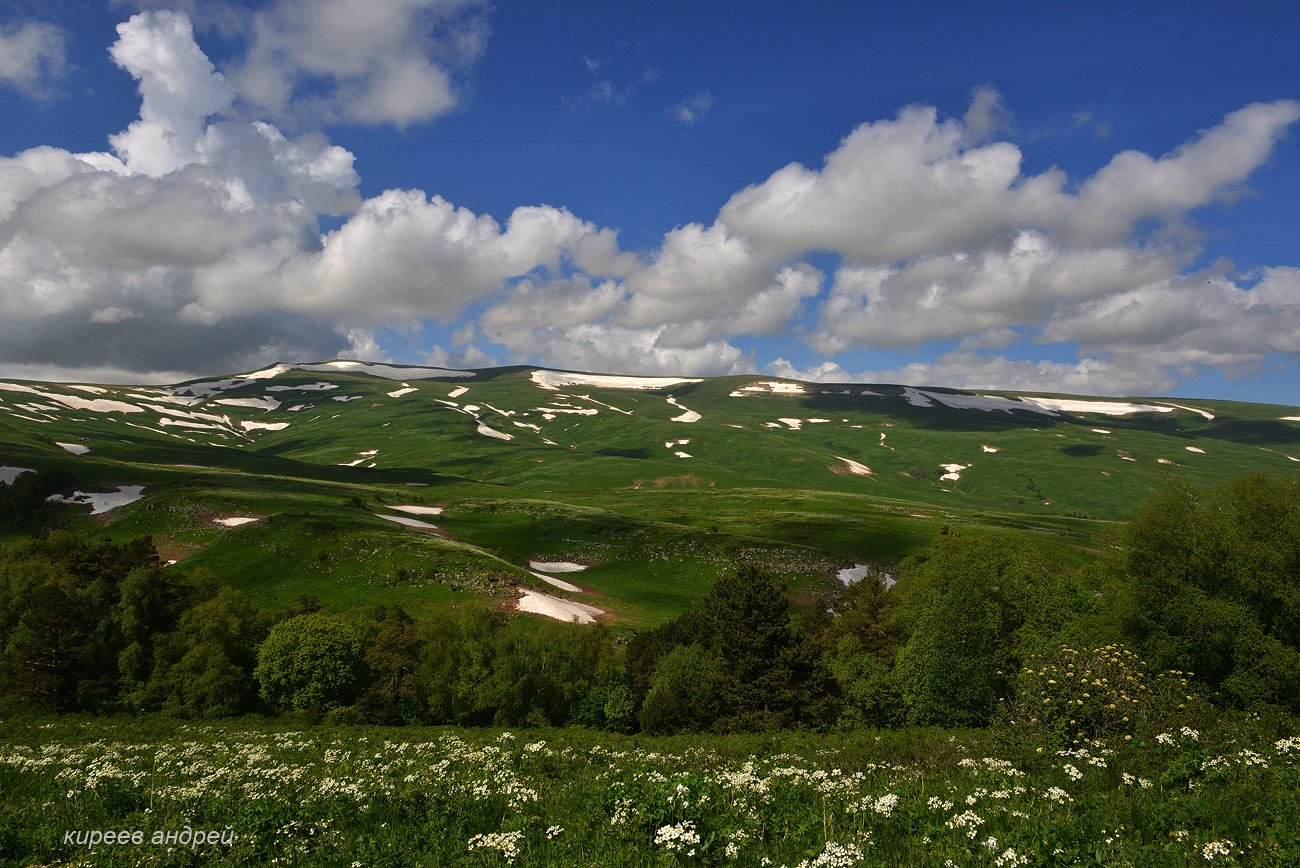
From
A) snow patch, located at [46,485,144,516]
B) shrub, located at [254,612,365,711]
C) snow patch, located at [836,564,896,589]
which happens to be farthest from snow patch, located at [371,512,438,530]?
snow patch, located at [836,564,896,589]

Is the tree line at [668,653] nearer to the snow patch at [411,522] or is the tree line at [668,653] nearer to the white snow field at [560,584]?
the white snow field at [560,584]

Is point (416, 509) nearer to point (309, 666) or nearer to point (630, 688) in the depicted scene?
point (309, 666)

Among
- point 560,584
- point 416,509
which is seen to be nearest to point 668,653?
point 560,584

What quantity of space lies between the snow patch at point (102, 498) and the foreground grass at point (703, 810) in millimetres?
118326

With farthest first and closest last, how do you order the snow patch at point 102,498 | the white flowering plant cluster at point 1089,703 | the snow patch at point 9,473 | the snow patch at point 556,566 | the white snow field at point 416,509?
1. the white snow field at point 416,509
2. the snow patch at point 9,473
3. the snow patch at point 102,498
4. the snow patch at point 556,566
5. the white flowering plant cluster at point 1089,703

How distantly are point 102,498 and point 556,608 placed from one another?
96.3m

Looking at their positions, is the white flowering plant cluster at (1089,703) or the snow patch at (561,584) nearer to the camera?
the white flowering plant cluster at (1089,703)

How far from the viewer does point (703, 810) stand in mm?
12367

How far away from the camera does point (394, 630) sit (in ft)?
187

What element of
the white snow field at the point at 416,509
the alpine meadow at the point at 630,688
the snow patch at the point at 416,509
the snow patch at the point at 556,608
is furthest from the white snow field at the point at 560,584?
the snow patch at the point at 416,509

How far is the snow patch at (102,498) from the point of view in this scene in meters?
116

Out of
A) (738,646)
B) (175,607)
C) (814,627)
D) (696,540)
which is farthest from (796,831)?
(696,540)

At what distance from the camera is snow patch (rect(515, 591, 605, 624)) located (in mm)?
77250

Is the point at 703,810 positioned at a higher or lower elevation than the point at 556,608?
higher
